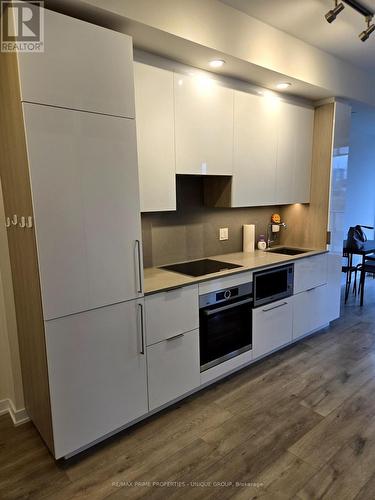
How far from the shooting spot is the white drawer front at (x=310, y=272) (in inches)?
121

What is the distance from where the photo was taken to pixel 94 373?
182cm

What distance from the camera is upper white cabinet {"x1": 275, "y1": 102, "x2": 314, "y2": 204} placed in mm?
3094

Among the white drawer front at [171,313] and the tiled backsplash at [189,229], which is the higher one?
the tiled backsplash at [189,229]

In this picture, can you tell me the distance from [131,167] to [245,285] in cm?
132

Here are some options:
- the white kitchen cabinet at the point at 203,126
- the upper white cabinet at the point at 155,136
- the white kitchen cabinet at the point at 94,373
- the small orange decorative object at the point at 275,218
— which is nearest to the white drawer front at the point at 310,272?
the small orange decorative object at the point at 275,218

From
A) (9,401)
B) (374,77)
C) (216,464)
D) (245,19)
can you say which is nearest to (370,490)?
(216,464)

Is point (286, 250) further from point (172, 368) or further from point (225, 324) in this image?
point (172, 368)

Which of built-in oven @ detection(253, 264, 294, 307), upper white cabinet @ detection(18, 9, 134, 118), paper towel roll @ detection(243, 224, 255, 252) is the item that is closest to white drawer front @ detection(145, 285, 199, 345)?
built-in oven @ detection(253, 264, 294, 307)

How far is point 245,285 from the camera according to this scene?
258 centimetres

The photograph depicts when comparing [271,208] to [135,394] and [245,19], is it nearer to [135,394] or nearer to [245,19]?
[245,19]

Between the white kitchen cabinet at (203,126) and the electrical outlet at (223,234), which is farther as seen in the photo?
the electrical outlet at (223,234)

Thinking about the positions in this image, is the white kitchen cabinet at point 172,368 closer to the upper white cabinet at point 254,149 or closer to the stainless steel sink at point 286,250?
the upper white cabinet at point 254,149

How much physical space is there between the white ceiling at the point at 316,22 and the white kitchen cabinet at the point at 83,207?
1.30 meters

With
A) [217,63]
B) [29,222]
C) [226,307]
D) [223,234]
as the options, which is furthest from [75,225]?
[223,234]
